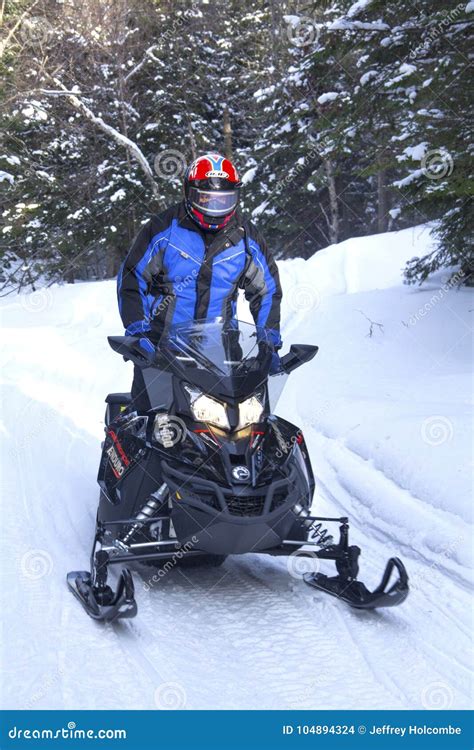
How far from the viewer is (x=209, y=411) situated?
373 cm

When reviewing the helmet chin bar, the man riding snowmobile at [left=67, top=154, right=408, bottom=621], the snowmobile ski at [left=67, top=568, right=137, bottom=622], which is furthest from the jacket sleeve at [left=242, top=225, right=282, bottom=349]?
the snowmobile ski at [left=67, top=568, right=137, bottom=622]

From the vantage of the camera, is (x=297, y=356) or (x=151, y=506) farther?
(x=297, y=356)

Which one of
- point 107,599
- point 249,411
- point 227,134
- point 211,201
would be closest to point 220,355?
point 249,411

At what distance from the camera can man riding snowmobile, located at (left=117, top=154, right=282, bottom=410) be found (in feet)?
14.0

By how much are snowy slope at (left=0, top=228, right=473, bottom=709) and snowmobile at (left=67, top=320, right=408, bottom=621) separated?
171 mm

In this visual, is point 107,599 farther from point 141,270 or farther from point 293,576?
point 141,270

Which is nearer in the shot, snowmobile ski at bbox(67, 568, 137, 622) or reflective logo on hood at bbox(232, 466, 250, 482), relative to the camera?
snowmobile ski at bbox(67, 568, 137, 622)

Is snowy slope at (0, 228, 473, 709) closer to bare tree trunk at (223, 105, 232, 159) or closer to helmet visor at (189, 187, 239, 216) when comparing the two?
helmet visor at (189, 187, 239, 216)

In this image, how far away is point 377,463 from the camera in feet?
19.8

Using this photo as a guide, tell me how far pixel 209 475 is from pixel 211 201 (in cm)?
150

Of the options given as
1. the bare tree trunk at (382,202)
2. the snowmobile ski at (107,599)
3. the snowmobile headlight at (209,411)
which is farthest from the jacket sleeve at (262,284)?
the bare tree trunk at (382,202)

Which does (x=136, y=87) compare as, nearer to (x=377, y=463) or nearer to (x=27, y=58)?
(x=27, y=58)

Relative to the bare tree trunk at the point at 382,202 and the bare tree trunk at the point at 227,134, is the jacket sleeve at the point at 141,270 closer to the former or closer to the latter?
the bare tree trunk at the point at 382,202

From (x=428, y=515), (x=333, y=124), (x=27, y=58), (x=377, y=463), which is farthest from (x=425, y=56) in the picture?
(x=27, y=58)
